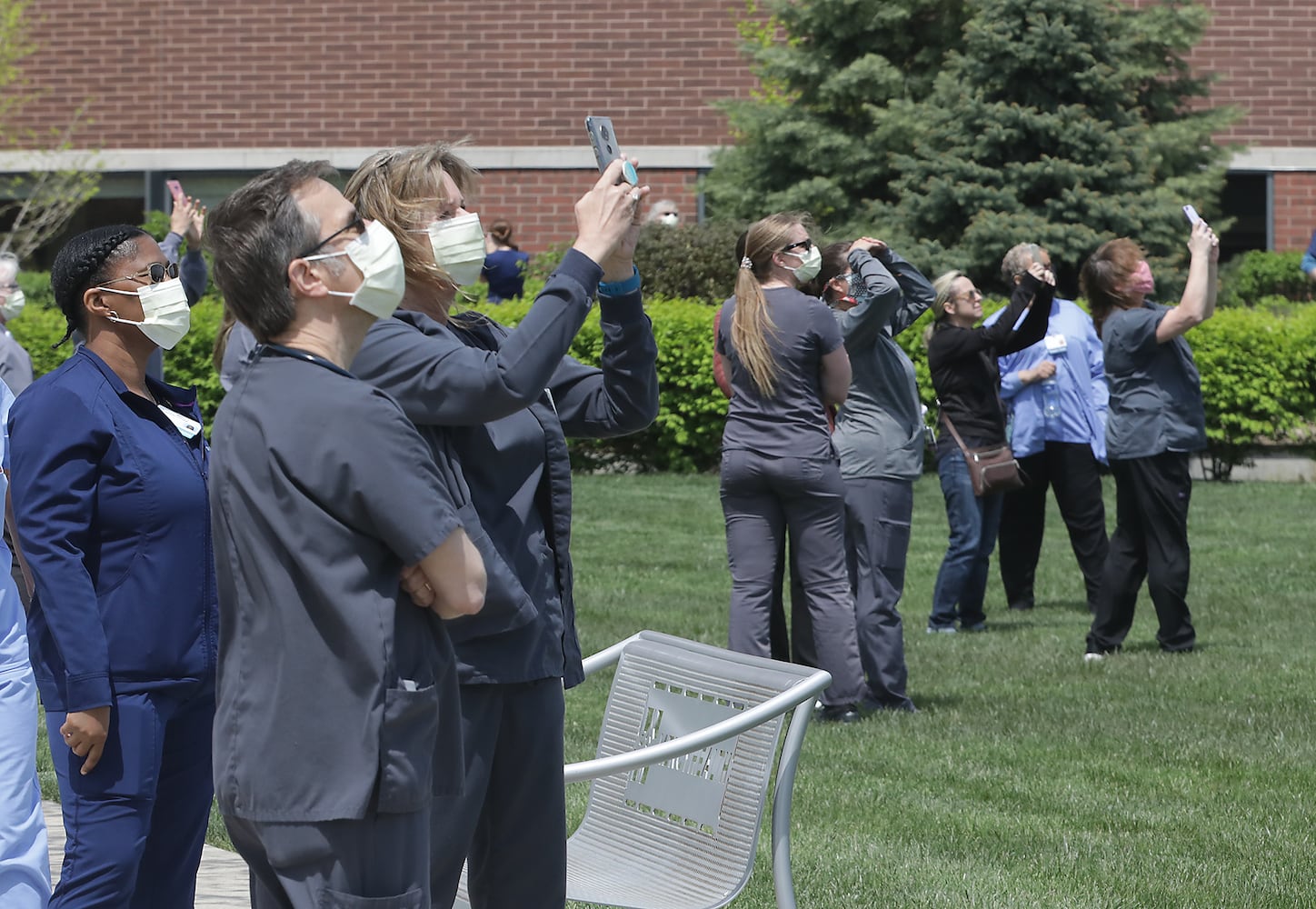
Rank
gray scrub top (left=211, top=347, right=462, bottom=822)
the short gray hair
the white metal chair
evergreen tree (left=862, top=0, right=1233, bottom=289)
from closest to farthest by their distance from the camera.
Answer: gray scrub top (left=211, top=347, right=462, bottom=822)
the white metal chair
the short gray hair
evergreen tree (left=862, top=0, right=1233, bottom=289)

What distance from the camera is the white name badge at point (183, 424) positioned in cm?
390

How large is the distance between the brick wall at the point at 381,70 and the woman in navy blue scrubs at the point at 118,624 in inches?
729

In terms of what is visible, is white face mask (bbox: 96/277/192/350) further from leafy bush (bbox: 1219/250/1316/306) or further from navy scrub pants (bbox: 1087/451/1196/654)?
leafy bush (bbox: 1219/250/1316/306)

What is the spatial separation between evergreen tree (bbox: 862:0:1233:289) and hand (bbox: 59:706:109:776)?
1504 centimetres

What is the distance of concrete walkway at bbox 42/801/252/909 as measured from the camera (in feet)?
16.0

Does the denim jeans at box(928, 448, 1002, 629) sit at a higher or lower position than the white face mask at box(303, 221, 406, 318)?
lower

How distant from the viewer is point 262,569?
250 cm

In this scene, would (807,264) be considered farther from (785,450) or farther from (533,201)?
(533,201)

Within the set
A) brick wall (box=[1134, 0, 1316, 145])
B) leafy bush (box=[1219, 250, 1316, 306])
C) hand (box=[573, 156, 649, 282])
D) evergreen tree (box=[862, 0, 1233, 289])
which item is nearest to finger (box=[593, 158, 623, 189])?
hand (box=[573, 156, 649, 282])

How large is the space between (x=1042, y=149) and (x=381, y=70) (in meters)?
9.01

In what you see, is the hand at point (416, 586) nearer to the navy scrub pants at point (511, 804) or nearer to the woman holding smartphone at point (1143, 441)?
the navy scrub pants at point (511, 804)

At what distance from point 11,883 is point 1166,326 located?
6019 mm

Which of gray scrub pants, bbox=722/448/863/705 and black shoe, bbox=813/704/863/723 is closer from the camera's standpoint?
gray scrub pants, bbox=722/448/863/705

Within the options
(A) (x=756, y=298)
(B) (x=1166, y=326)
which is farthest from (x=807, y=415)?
(B) (x=1166, y=326)
